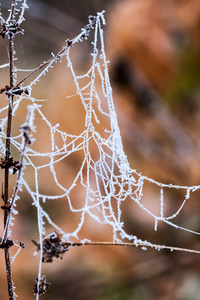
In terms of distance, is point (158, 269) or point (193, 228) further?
point (193, 228)

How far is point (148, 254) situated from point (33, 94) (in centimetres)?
122

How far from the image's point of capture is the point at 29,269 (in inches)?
72.1

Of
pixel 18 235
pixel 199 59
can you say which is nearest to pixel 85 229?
pixel 18 235

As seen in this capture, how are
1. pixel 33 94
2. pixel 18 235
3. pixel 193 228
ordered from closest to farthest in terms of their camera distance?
pixel 193 228 → pixel 18 235 → pixel 33 94

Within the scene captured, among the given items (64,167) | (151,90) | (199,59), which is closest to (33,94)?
(64,167)

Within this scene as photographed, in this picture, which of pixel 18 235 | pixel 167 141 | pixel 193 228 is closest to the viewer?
pixel 193 228

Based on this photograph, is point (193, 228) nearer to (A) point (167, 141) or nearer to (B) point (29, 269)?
(A) point (167, 141)

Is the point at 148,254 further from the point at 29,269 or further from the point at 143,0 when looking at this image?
the point at 143,0

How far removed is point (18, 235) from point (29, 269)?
200mm

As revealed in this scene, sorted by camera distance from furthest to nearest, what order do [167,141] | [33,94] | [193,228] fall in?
[33,94] < [167,141] < [193,228]

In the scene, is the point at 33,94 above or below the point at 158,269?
above

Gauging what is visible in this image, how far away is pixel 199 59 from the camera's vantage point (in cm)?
195

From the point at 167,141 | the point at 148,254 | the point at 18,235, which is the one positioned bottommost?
the point at 148,254

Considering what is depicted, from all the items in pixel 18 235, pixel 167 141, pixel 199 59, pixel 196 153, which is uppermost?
pixel 199 59
